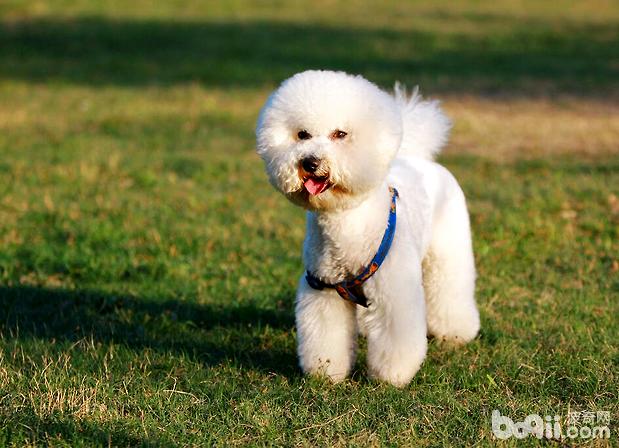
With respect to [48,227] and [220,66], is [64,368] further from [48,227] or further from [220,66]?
[220,66]

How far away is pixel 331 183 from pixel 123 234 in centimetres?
416

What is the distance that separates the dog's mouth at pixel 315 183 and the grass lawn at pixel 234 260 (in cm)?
106

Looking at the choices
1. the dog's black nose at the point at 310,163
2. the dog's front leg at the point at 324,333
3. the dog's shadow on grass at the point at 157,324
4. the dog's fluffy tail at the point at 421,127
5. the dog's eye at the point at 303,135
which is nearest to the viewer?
the dog's black nose at the point at 310,163

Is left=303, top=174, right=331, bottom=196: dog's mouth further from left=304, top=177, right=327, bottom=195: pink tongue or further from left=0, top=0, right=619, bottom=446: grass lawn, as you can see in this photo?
left=0, top=0, right=619, bottom=446: grass lawn

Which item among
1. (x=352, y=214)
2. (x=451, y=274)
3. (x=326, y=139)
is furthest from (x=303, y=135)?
(x=451, y=274)

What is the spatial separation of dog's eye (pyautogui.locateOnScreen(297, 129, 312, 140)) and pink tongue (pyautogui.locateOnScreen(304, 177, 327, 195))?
0.22 metres

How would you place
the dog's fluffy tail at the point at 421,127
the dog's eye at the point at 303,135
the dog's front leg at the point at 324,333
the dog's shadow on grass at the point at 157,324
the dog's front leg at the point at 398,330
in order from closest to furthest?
the dog's eye at the point at 303,135, the dog's front leg at the point at 398,330, the dog's front leg at the point at 324,333, the dog's shadow on grass at the point at 157,324, the dog's fluffy tail at the point at 421,127

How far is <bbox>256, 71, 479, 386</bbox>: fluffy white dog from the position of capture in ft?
15.1

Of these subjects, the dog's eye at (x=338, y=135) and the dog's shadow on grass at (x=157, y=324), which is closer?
the dog's eye at (x=338, y=135)

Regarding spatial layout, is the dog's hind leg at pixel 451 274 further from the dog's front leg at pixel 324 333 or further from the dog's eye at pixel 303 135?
the dog's eye at pixel 303 135

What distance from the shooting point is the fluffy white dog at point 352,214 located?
15.1 ft

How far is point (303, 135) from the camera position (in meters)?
4.67

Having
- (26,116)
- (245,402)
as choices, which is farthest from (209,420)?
(26,116)

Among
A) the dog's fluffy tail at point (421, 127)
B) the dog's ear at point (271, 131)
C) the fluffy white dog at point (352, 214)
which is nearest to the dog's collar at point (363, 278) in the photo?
the fluffy white dog at point (352, 214)
